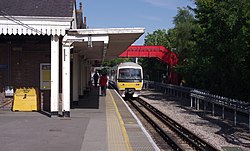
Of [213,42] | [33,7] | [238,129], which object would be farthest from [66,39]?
[213,42]

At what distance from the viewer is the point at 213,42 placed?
982 inches

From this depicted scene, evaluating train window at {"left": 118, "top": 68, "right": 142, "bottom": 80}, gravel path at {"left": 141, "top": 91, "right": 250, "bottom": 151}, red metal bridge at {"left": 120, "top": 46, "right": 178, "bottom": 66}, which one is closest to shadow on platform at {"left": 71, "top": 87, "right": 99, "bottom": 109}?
gravel path at {"left": 141, "top": 91, "right": 250, "bottom": 151}

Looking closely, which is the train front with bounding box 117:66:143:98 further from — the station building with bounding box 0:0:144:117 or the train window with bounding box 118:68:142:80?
the station building with bounding box 0:0:144:117

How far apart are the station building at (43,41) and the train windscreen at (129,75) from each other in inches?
613

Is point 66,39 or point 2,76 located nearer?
point 66,39

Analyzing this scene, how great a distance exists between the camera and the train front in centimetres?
3195

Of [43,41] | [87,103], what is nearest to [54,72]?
[43,41]

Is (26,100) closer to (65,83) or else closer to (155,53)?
(65,83)

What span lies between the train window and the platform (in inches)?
669

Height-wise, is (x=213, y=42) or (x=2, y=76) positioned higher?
(x=213, y=42)

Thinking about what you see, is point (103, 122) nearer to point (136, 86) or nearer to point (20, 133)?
point (20, 133)

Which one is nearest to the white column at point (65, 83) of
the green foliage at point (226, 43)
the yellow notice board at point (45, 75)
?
the yellow notice board at point (45, 75)

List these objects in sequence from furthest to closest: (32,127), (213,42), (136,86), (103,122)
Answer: (136,86)
(213,42)
(103,122)
(32,127)

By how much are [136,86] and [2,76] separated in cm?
1683
